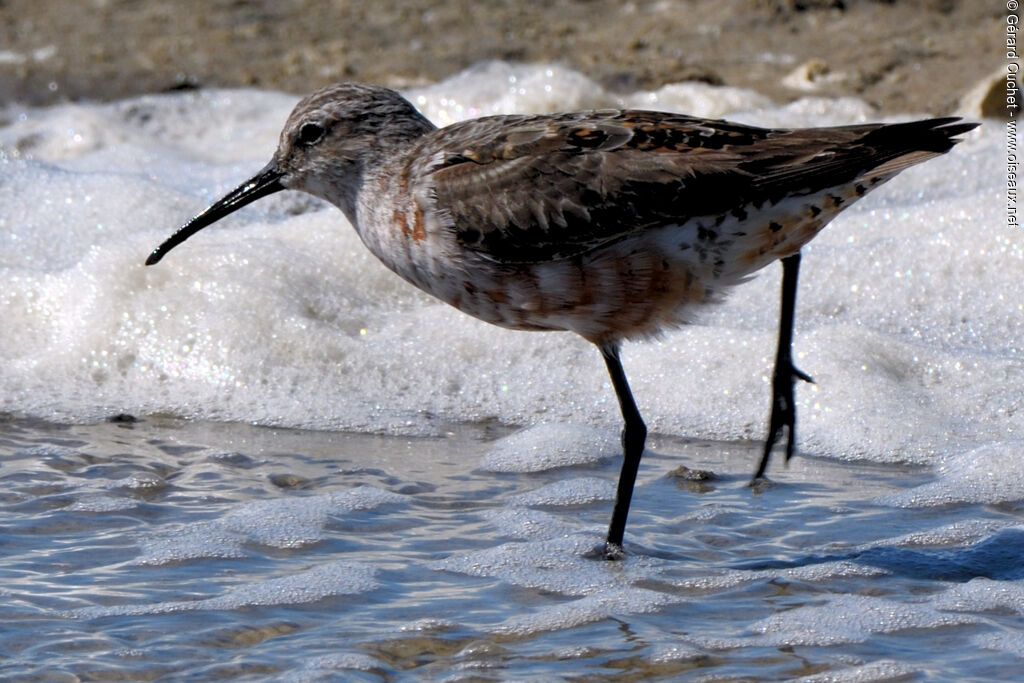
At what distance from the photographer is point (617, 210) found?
480 centimetres

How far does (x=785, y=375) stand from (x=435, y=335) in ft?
6.51

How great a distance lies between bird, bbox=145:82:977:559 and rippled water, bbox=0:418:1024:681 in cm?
38

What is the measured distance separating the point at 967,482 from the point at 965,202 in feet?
8.26

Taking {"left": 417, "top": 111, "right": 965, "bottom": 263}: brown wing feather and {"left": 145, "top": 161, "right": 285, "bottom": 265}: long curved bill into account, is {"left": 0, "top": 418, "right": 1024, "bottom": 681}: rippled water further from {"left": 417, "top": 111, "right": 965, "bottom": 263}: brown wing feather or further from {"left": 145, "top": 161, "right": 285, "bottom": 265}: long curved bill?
{"left": 417, "top": 111, "right": 965, "bottom": 263}: brown wing feather

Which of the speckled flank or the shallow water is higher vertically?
the speckled flank

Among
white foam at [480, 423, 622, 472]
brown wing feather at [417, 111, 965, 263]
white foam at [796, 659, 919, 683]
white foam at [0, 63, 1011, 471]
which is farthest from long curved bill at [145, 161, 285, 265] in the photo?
white foam at [796, 659, 919, 683]

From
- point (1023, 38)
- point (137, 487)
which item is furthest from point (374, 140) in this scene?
point (1023, 38)

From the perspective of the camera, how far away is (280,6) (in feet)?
35.5

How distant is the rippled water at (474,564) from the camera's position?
4.20m

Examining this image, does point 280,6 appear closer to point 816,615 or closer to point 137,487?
point 137,487

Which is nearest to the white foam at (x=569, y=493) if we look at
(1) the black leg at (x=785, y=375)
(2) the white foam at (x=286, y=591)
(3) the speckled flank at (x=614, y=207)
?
(1) the black leg at (x=785, y=375)

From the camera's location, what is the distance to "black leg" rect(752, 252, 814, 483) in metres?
5.35

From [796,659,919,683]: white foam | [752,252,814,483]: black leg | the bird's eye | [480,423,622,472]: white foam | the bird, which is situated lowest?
[796,659,919,683]: white foam

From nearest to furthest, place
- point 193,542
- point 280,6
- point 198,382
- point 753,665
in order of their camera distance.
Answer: point 753,665
point 193,542
point 198,382
point 280,6
